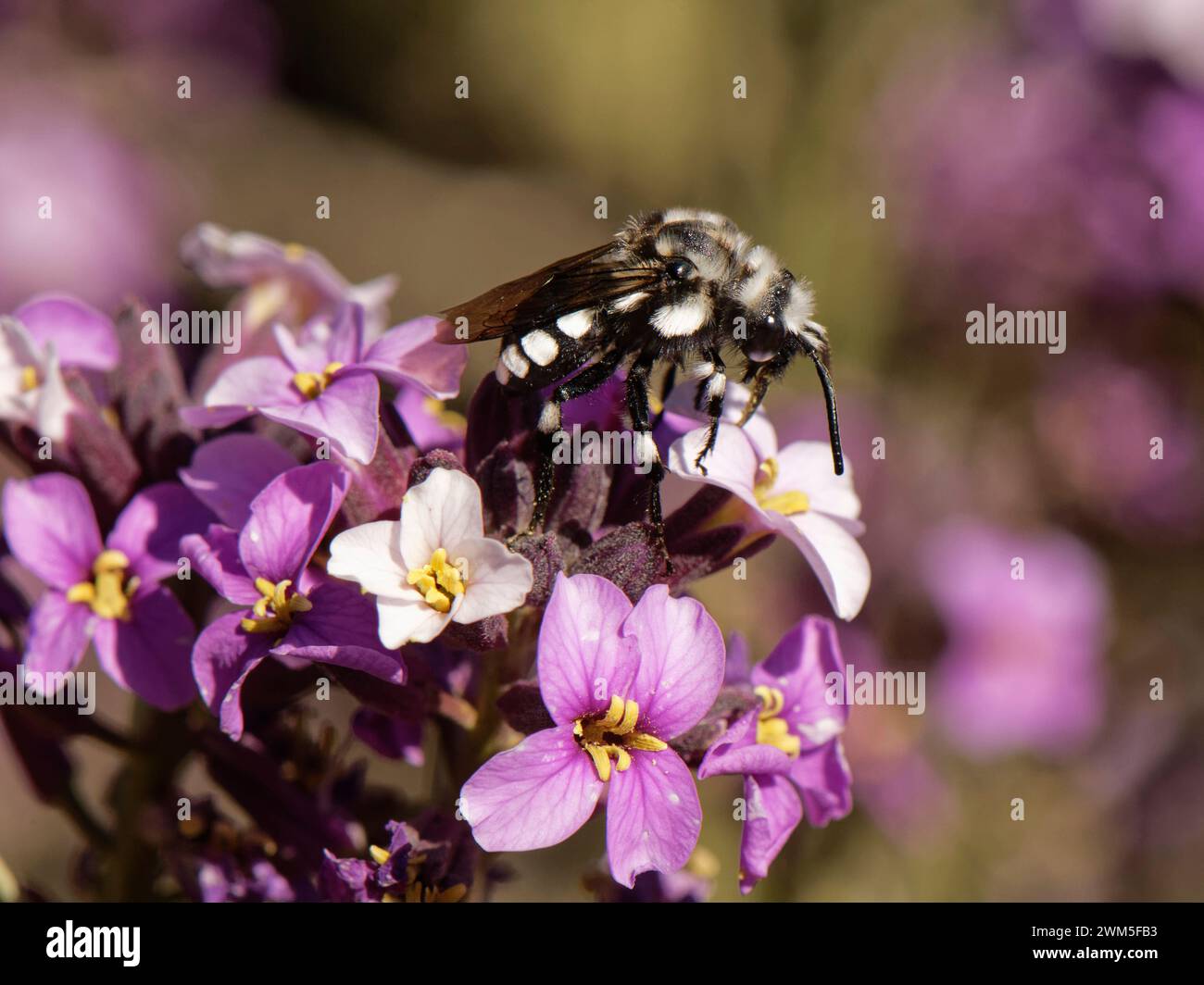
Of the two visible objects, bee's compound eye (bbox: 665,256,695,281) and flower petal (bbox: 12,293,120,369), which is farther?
flower petal (bbox: 12,293,120,369)

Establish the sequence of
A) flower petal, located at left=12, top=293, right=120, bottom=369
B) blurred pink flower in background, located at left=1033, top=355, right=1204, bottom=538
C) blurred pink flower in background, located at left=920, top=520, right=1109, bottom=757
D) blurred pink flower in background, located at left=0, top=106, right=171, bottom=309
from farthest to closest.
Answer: blurred pink flower in background, located at left=0, top=106, right=171, bottom=309, blurred pink flower in background, located at left=1033, top=355, right=1204, bottom=538, blurred pink flower in background, located at left=920, top=520, right=1109, bottom=757, flower petal, located at left=12, top=293, right=120, bottom=369

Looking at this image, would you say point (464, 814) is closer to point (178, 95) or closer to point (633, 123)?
point (633, 123)

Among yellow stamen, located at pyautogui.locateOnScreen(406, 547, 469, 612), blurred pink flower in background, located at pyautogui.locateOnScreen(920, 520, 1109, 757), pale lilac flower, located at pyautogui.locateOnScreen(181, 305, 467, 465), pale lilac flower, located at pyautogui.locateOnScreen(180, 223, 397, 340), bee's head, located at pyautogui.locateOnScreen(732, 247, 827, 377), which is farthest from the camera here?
blurred pink flower in background, located at pyautogui.locateOnScreen(920, 520, 1109, 757)

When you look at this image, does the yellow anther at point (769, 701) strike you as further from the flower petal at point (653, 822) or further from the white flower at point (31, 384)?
the white flower at point (31, 384)

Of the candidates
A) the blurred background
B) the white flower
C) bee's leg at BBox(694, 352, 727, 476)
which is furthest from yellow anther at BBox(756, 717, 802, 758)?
the blurred background

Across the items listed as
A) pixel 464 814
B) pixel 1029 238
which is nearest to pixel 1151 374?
pixel 1029 238

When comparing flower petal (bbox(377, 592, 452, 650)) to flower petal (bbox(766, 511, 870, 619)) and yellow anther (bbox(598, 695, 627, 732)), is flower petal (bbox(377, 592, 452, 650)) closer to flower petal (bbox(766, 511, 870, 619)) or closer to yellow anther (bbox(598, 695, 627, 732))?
yellow anther (bbox(598, 695, 627, 732))
